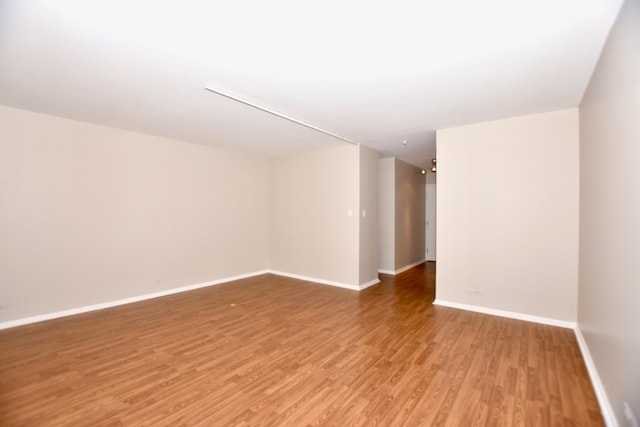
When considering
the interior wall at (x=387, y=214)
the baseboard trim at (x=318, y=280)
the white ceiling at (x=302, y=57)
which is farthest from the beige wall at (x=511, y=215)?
the interior wall at (x=387, y=214)

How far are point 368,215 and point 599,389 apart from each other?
3.81 metres

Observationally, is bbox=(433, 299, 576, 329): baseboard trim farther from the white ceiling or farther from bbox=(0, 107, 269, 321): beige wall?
bbox=(0, 107, 269, 321): beige wall

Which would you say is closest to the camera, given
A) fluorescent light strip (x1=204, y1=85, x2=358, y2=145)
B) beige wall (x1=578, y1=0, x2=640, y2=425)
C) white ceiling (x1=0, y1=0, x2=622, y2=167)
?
beige wall (x1=578, y1=0, x2=640, y2=425)

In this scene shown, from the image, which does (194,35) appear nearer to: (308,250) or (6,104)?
(6,104)

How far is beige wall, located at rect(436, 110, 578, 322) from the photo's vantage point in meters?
3.40

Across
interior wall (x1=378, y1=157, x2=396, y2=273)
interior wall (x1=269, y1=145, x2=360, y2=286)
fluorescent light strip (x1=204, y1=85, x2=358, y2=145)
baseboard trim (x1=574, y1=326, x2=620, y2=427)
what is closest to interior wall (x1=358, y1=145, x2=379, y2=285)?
interior wall (x1=269, y1=145, x2=360, y2=286)

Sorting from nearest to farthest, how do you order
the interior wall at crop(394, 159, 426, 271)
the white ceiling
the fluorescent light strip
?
1. the white ceiling
2. the fluorescent light strip
3. the interior wall at crop(394, 159, 426, 271)

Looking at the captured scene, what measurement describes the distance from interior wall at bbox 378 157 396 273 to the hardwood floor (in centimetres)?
255

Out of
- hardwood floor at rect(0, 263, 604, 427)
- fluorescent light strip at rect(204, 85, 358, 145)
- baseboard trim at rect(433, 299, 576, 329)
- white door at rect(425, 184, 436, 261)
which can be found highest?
fluorescent light strip at rect(204, 85, 358, 145)

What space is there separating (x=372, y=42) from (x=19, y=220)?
15.1ft

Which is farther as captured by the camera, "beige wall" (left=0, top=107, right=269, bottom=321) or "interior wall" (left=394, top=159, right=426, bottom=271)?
"interior wall" (left=394, top=159, right=426, bottom=271)

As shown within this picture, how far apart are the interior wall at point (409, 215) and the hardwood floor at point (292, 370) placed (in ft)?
9.37

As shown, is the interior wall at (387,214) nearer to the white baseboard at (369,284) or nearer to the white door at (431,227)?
the white baseboard at (369,284)

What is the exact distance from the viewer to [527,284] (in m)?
3.62
